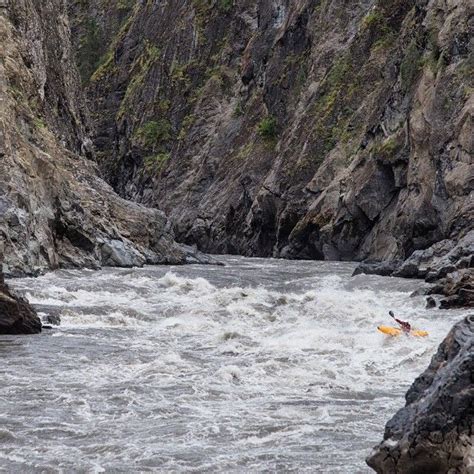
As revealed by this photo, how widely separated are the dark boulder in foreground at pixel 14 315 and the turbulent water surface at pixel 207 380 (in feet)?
1.42

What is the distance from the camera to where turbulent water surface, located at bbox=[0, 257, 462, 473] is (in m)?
8.13

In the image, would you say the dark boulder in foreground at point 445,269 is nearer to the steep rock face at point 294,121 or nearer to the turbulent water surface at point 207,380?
the turbulent water surface at point 207,380

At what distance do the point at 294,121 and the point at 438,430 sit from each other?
145 ft

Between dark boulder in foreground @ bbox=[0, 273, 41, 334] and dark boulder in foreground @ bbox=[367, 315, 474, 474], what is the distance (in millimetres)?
9517

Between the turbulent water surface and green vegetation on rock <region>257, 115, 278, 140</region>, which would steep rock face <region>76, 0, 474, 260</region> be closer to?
green vegetation on rock <region>257, 115, 278, 140</region>

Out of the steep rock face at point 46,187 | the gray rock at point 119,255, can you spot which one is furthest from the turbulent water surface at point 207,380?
the gray rock at point 119,255

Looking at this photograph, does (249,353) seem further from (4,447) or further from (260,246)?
(260,246)

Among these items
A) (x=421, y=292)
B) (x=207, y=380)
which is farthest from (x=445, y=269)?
(x=207, y=380)

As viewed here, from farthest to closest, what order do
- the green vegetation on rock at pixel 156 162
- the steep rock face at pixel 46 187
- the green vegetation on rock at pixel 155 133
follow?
the green vegetation on rock at pixel 155 133 → the green vegetation on rock at pixel 156 162 → the steep rock face at pixel 46 187

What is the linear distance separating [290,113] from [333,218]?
574 inches

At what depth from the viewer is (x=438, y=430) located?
613 centimetres

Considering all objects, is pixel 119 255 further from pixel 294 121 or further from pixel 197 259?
pixel 294 121

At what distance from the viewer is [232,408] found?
9.88 metres

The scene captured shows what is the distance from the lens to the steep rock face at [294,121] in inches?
1254
